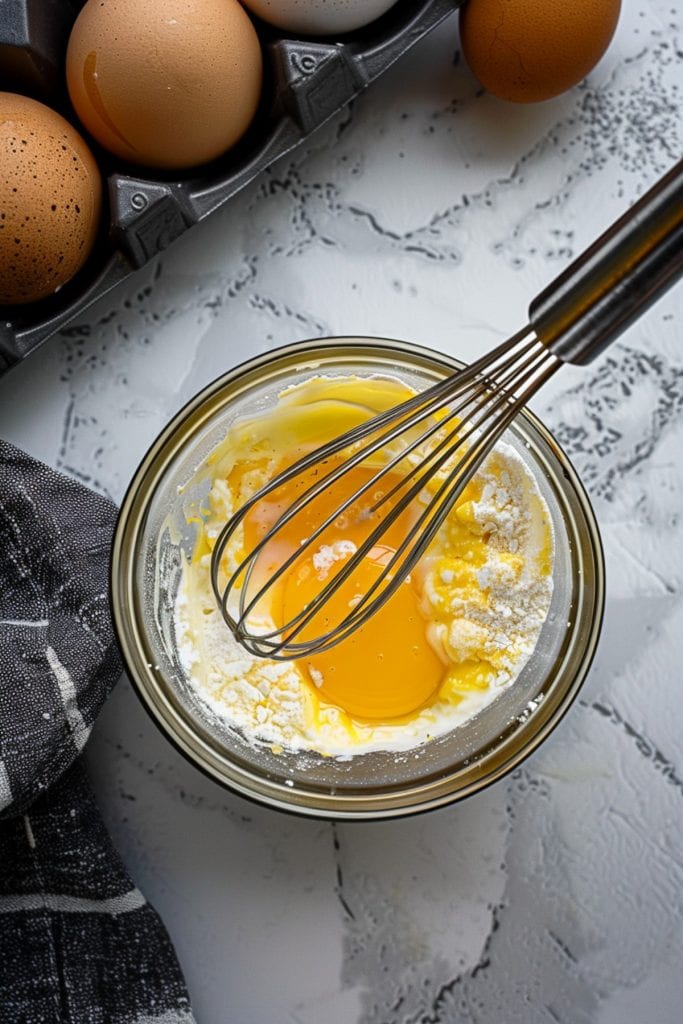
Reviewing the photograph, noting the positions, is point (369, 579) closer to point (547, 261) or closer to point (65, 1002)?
point (547, 261)

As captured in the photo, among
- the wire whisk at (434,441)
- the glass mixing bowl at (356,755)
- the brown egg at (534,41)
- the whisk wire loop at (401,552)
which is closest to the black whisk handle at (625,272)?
the wire whisk at (434,441)

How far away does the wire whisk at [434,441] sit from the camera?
1.59 feet

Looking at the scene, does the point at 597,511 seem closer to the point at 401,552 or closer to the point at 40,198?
the point at 401,552

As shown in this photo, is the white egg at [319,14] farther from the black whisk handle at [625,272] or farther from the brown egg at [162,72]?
the black whisk handle at [625,272]

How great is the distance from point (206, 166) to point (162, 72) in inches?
3.9

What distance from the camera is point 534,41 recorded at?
2.65ft

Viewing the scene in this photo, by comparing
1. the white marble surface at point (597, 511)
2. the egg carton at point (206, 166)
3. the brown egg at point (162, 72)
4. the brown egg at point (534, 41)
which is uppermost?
the brown egg at point (162, 72)

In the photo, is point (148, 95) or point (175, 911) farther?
point (175, 911)

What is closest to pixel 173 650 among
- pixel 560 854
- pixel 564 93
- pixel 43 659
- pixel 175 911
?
pixel 43 659

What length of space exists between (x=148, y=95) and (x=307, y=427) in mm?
277

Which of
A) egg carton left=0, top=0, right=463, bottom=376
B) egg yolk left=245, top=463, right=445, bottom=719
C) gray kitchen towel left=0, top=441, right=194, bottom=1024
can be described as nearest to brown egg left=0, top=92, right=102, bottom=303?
egg carton left=0, top=0, right=463, bottom=376

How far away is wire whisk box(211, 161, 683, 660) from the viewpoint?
485 millimetres

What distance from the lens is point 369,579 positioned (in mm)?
823

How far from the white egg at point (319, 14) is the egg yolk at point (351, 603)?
35 cm
